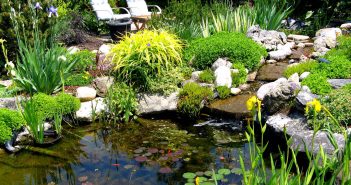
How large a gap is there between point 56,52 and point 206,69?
220 cm

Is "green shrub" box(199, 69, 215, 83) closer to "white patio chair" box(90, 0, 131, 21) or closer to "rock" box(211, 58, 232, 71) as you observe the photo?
"rock" box(211, 58, 232, 71)

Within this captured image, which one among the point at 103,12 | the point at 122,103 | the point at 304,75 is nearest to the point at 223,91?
the point at 304,75

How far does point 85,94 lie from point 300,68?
305 cm

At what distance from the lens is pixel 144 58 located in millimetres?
6281

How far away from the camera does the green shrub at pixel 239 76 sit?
21.4ft

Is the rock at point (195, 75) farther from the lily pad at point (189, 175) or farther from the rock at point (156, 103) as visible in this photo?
the lily pad at point (189, 175)

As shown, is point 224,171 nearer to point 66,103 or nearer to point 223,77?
point 223,77

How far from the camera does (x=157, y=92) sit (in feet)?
21.0

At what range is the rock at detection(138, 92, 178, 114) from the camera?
6.20m

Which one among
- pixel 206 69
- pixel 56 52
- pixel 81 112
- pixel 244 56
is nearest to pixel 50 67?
pixel 56 52

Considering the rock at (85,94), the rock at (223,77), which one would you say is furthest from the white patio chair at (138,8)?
the rock at (85,94)

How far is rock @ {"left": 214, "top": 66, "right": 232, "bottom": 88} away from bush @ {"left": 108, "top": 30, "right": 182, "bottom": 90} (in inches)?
24.4

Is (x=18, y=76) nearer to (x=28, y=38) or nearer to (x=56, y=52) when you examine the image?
(x=56, y=52)

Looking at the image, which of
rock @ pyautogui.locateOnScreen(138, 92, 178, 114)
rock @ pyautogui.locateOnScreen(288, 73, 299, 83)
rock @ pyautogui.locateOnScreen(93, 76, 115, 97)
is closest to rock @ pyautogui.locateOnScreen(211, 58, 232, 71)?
rock @ pyautogui.locateOnScreen(138, 92, 178, 114)
